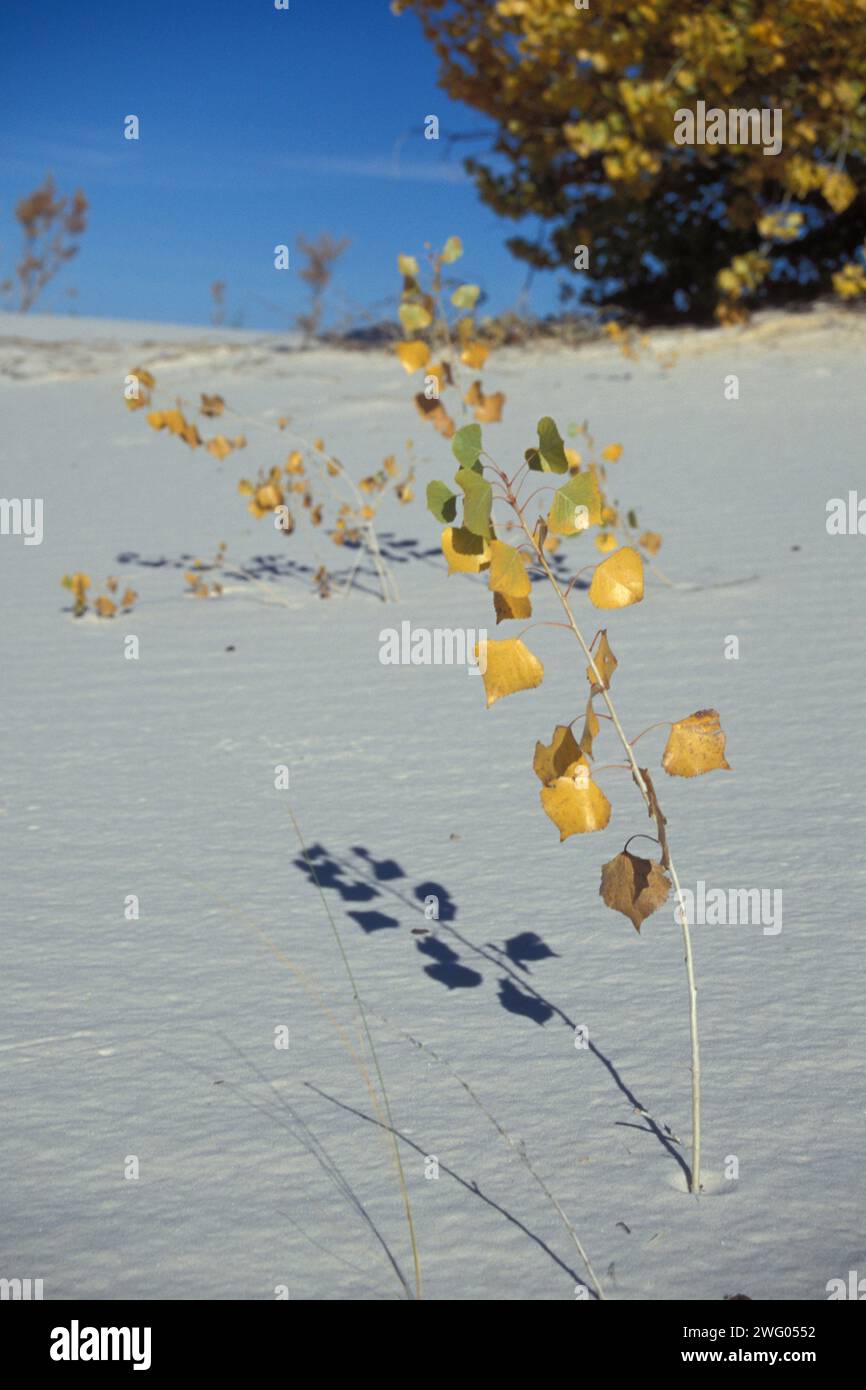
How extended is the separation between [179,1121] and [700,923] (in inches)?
33.5

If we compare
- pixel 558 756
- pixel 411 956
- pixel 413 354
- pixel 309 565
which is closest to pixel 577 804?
pixel 558 756

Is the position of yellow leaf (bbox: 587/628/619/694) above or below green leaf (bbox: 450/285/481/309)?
below

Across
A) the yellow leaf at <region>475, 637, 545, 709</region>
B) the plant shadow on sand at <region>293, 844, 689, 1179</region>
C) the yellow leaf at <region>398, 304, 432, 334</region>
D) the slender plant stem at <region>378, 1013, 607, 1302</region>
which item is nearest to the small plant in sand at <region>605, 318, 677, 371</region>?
the yellow leaf at <region>398, 304, 432, 334</region>

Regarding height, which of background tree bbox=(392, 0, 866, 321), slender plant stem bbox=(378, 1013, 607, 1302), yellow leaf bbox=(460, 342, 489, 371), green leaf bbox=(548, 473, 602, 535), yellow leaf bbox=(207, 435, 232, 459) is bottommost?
slender plant stem bbox=(378, 1013, 607, 1302)

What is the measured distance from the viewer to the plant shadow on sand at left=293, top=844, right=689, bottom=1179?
174 centimetres

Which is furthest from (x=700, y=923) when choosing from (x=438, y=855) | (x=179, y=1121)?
(x=179, y=1121)

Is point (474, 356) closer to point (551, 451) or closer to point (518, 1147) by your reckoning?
point (551, 451)

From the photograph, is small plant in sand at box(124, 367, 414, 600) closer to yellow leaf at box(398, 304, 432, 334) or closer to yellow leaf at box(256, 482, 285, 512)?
yellow leaf at box(256, 482, 285, 512)

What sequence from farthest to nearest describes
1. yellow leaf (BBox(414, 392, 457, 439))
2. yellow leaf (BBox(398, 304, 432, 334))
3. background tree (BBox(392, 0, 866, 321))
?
background tree (BBox(392, 0, 866, 321))
yellow leaf (BBox(414, 392, 457, 439))
yellow leaf (BBox(398, 304, 432, 334))

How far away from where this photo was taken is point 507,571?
4.63 ft

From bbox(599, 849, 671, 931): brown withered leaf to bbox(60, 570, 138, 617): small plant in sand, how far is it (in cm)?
298

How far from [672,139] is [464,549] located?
8022 mm

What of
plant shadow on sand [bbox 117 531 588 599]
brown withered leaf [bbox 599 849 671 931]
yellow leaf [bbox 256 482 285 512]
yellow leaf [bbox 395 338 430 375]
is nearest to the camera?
brown withered leaf [bbox 599 849 671 931]
